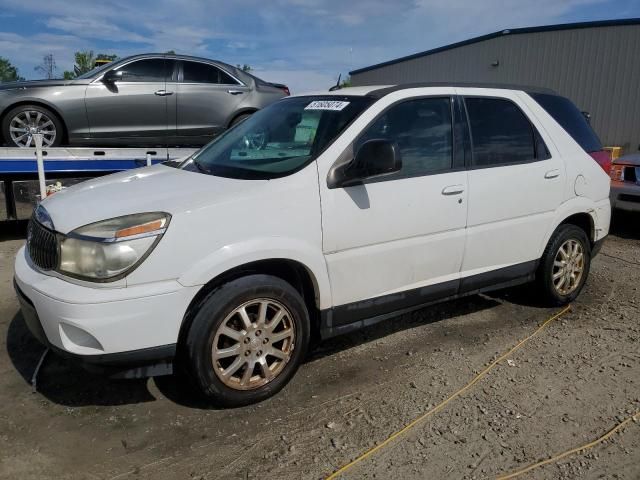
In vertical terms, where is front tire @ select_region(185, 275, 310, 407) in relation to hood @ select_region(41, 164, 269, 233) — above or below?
below

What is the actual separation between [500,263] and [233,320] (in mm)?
2199

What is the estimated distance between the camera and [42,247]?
9.63ft

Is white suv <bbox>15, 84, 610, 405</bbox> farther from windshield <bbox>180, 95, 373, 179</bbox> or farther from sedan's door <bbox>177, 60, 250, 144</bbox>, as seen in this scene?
sedan's door <bbox>177, 60, 250, 144</bbox>

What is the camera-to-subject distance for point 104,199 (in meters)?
2.99

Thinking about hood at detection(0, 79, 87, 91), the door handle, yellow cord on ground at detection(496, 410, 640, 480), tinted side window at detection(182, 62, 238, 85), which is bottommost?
yellow cord on ground at detection(496, 410, 640, 480)

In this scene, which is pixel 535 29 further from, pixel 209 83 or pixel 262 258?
pixel 262 258

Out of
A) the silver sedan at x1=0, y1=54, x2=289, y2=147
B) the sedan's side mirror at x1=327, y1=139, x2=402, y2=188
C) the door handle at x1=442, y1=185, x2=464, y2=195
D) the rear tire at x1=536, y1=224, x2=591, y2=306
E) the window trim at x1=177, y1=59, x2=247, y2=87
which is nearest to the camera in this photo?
the sedan's side mirror at x1=327, y1=139, x2=402, y2=188

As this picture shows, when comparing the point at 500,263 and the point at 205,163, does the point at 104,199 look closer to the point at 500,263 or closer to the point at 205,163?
the point at 205,163

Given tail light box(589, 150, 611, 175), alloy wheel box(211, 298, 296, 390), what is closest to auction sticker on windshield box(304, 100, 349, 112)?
alloy wheel box(211, 298, 296, 390)

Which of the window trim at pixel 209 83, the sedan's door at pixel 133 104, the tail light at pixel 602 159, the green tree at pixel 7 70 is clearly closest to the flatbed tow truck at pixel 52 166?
the sedan's door at pixel 133 104

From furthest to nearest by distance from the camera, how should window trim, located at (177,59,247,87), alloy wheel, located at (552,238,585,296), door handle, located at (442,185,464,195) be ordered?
1. window trim, located at (177,59,247,87)
2. alloy wheel, located at (552,238,585,296)
3. door handle, located at (442,185,464,195)

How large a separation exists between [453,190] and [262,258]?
149cm

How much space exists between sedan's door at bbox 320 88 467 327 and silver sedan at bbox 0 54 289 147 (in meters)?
4.45

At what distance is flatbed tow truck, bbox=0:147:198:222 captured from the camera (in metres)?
6.19
